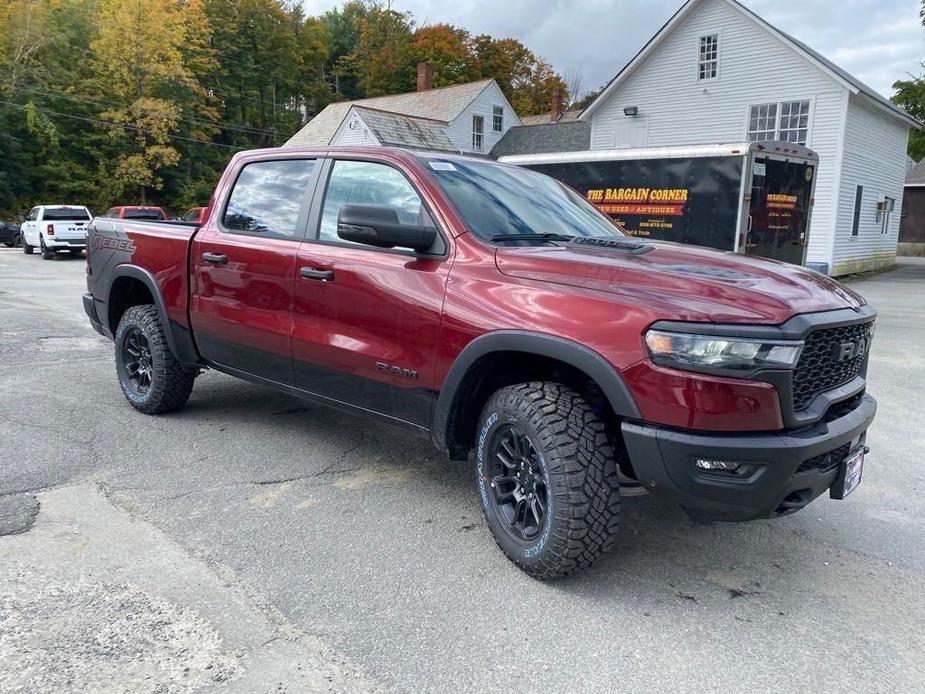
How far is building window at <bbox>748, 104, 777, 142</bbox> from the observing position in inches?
755

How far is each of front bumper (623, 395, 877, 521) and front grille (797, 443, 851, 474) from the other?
0.01m

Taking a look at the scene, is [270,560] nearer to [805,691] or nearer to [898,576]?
[805,691]

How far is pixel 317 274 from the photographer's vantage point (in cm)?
395

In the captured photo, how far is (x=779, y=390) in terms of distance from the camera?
260 centimetres

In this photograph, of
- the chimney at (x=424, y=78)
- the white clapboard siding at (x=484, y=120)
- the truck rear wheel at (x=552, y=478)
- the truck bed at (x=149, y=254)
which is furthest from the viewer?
the chimney at (x=424, y=78)

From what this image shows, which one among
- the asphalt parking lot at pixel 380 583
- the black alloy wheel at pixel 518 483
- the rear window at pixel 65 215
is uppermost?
the rear window at pixel 65 215

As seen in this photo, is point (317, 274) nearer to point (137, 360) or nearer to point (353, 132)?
point (137, 360)

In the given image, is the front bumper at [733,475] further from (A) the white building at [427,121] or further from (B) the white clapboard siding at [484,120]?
(B) the white clapboard siding at [484,120]

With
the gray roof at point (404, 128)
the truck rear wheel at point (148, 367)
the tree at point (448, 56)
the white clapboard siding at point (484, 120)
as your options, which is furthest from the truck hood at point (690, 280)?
the tree at point (448, 56)

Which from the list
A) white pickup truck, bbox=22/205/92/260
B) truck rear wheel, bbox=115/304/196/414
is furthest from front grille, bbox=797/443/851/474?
white pickup truck, bbox=22/205/92/260

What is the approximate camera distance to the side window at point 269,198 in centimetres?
434

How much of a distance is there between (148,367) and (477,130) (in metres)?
32.6

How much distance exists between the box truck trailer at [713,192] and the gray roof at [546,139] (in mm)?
16355

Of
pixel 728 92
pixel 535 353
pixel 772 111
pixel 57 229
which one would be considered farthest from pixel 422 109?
pixel 535 353
